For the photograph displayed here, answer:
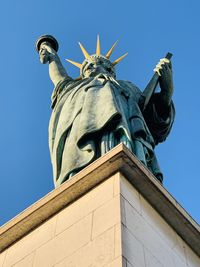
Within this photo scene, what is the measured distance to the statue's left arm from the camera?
888 cm

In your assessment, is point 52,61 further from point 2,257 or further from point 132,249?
point 132,249

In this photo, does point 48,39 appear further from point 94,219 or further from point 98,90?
point 94,219

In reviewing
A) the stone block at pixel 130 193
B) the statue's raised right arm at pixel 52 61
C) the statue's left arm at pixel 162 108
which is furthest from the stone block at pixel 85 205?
the statue's raised right arm at pixel 52 61

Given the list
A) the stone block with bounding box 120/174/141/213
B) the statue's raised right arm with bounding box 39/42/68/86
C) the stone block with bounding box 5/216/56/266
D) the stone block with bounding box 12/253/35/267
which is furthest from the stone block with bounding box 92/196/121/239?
the statue's raised right arm with bounding box 39/42/68/86

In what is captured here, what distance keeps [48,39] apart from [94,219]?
654 centimetres

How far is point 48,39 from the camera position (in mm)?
Result: 11109

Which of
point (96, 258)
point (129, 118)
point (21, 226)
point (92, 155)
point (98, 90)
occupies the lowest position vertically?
point (96, 258)

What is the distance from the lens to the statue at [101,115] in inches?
275

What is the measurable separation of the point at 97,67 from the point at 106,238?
5.54 meters

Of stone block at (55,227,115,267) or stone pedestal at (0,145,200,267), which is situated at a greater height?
stone pedestal at (0,145,200,267)

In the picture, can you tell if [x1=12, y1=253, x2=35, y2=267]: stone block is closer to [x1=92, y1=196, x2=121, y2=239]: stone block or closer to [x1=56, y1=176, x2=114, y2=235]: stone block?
[x1=56, y1=176, x2=114, y2=235]: stone block

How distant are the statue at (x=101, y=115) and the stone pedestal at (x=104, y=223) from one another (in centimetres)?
114

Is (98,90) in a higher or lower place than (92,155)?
higher

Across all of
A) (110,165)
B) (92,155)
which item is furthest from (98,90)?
(110,165)
